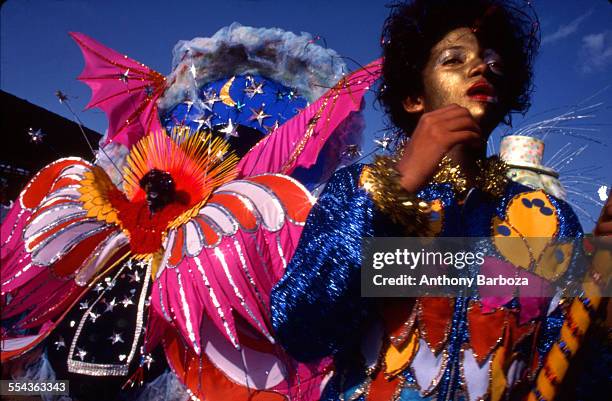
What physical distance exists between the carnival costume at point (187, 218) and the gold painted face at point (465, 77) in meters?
0.67

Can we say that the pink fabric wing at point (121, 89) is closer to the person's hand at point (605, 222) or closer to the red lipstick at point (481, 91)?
the red lipstick at point (481, 91)

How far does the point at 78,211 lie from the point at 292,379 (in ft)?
4.03

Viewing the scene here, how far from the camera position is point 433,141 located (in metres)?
0.78

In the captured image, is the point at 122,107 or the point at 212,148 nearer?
the point at 212,148

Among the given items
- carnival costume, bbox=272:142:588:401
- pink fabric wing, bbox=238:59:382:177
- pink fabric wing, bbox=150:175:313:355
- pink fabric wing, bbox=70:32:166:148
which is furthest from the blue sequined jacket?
pink fabric wing, bbox=70:32:166:148

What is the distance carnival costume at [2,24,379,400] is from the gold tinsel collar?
64 cm

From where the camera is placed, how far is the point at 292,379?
58.3 inches

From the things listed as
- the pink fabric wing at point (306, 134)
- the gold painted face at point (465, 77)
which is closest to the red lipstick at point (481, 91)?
the gold painted face at point (465, 77)

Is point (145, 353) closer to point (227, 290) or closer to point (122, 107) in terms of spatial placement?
point (227, 290)

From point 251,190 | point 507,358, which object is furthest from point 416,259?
point 251,190

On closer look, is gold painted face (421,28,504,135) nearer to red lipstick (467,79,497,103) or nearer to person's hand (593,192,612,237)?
red lipstick (467,79,497,103)

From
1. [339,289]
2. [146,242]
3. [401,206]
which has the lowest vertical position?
[339,289]

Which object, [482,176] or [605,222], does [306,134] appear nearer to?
[482,176]

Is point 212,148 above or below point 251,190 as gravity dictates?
above
